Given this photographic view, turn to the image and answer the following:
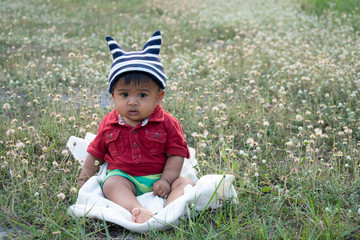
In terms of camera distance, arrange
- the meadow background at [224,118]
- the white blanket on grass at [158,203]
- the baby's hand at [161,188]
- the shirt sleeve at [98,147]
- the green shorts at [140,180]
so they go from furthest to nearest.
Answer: the shirt sleeve at [98,147] → the green shorts at [140,180] → the baby's hand at [161,188] → the meadow background at [224,118] → the white blanket on grass at [158,203]

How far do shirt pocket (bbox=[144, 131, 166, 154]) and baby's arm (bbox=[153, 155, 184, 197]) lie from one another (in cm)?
14

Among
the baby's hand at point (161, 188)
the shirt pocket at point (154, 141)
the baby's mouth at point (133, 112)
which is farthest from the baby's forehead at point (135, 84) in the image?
the baby's hand at point (161, 188)

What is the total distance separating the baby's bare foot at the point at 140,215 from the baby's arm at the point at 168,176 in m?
0.29

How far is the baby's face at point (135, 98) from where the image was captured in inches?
130

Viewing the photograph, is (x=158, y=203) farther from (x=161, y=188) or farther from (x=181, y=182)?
(x=181, y=182)

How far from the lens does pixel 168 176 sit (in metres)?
3.49

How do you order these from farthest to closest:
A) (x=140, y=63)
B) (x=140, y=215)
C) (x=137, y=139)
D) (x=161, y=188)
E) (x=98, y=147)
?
(x=98, y=147) < (x=137, y=139) < (x=161, y=188) < (x=140, y=63) < (x=140, y=215)

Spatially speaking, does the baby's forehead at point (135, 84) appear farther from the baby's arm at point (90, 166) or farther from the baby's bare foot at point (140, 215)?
the baby's bare foot at point (140, 215)

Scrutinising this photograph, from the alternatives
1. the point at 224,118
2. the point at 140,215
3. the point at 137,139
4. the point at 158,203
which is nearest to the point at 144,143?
the point at 137,139

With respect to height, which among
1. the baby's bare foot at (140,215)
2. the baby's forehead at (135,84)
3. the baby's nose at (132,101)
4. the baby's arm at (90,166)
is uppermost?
the baby's forehead at (135,84)

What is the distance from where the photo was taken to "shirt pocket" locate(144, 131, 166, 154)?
11.4ft

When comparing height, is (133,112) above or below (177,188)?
above

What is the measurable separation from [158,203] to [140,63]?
3.69 feet

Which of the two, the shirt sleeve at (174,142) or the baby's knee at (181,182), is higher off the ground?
the shirt sleeve at (174,142)
